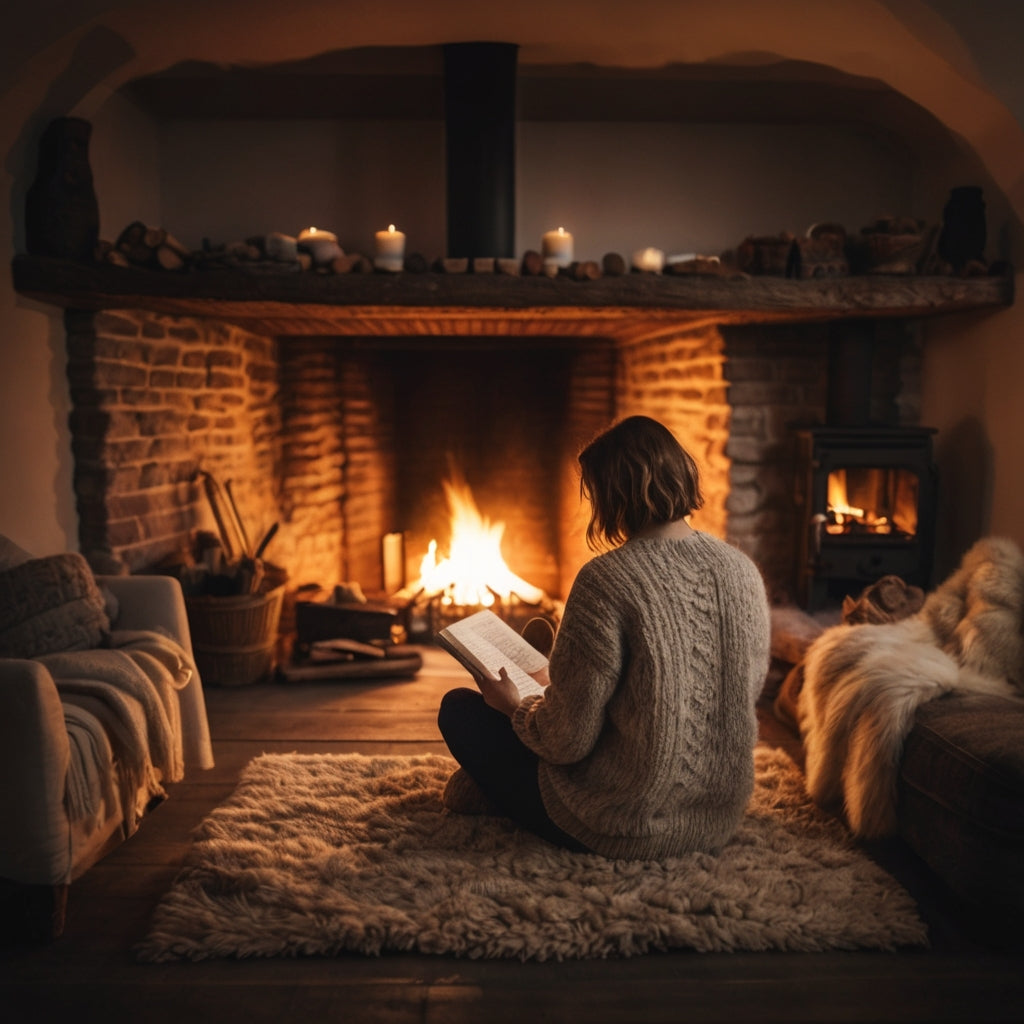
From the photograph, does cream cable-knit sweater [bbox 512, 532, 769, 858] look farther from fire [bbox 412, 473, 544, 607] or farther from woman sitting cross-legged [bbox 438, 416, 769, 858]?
fire [bbox 412, 473, 544, 607]

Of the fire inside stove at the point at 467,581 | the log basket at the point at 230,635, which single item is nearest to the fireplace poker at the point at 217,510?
the log basket at the point at 230,635

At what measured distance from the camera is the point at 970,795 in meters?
1.96

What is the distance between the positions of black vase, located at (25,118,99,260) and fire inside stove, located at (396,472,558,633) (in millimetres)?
1985

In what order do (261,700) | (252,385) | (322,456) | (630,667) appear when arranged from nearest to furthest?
(630,667) < (261,700) < (252,385) < (322,456)

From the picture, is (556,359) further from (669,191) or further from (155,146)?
(155,146)

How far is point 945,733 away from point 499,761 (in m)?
1.01

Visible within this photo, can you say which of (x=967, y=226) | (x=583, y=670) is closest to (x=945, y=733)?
(x=583, y=670)

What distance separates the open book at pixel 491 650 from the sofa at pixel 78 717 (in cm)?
78

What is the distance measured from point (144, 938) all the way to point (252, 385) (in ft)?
9.52

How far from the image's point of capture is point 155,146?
3.86 meters

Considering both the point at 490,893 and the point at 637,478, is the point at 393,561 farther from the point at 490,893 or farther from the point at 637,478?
the point at 637,478

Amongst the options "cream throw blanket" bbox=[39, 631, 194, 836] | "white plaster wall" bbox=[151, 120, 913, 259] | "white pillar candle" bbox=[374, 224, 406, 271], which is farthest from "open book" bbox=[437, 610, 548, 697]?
"white plaster wall" bbox=[151, 120, 913, 259]

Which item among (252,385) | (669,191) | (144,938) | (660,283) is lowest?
(144,938)

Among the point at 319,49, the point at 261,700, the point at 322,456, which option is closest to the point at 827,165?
the point at 319,49
